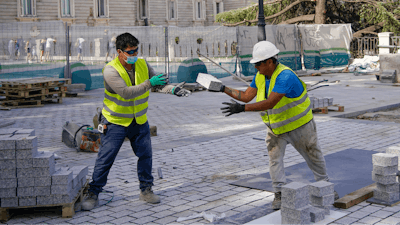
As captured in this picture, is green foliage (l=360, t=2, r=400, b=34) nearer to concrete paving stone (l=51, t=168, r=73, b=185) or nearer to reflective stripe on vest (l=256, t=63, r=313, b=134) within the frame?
reflective stripe on vest (l=256, t=63, r=313, b=134)

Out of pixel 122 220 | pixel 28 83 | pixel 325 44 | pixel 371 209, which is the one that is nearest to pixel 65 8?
pixel 325 44

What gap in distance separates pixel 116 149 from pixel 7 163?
1.08m

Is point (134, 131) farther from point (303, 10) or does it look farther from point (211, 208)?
point (303, 10)

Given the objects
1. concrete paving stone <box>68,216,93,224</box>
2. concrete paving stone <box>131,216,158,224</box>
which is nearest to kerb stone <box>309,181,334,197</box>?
concrete paving stone <box>131,216,158,224</box>

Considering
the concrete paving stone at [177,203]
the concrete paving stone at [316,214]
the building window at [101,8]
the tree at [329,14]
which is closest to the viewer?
the concrete paving stone at [316,214]

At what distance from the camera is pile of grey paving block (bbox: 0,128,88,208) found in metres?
4.61

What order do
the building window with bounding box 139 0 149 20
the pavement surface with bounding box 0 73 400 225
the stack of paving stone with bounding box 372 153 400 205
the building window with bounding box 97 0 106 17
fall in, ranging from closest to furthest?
the pavement surface with bounding box 0 73 400 225
the stack of paving stone with bounding box 372 153 400 205
the building window with bounding box 97 0 106 17
the building window with bounding box 139 0 149 20

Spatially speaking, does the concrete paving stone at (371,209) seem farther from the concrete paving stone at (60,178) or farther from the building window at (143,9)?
the building window at (143,9)

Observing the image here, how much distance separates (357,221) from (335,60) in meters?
23.9

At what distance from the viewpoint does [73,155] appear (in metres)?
7.75

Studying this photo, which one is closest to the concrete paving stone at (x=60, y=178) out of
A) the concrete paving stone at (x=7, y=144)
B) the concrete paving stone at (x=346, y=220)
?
the concrete paving stone at (x=7, y=144)

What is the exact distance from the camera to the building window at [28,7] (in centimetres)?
4409

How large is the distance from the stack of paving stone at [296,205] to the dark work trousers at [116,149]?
1.67m

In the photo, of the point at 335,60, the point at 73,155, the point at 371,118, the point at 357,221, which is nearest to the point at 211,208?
the point at 357,221
